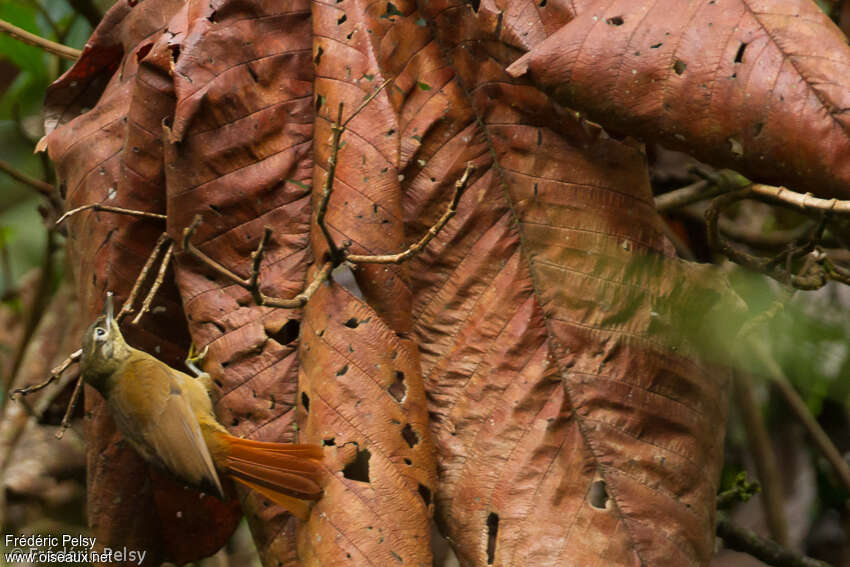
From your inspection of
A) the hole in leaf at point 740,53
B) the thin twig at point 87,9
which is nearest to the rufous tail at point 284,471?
the hole in leaf at point 740,53

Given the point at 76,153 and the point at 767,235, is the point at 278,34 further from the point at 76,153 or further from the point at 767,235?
the point at 767,235

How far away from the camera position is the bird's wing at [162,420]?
1706mm

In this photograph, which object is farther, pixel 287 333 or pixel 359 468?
pixel 287 333

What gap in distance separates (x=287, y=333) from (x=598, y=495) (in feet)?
1.86

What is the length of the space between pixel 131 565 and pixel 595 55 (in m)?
1.29

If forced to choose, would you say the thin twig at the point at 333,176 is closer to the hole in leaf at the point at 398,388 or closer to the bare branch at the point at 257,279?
the bare branch at the point at 257,279

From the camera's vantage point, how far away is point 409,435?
4.35 ft

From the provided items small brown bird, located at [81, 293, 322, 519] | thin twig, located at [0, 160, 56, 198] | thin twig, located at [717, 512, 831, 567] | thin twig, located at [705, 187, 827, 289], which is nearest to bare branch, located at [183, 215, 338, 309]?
small brown bird, located at [81, 293, 322, 519]

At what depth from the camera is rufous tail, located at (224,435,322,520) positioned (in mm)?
1305

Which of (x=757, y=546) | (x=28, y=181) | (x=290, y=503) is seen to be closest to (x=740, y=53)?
(x=290, y=503)

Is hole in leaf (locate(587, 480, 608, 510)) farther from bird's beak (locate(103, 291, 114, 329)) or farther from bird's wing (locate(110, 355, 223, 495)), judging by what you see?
bird's beak (locate(103, 291, 114, 329))

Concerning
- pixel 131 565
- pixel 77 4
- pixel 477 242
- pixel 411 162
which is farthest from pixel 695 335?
pixel 77 4

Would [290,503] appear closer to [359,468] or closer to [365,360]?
[359,468]

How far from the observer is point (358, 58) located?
1472 millimetres
